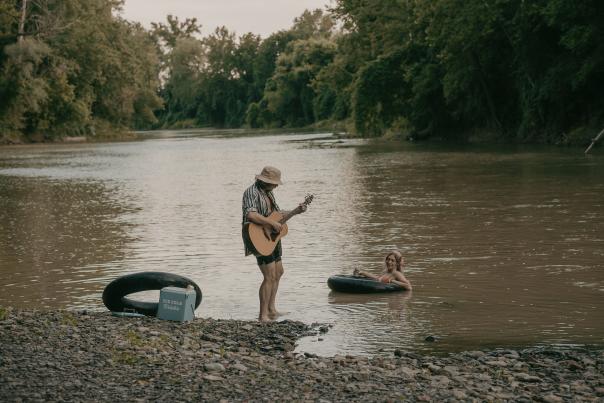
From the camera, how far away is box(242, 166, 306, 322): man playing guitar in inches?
→ 459

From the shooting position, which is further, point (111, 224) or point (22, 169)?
point (22, 169)

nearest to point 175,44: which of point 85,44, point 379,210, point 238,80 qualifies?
point 238,80

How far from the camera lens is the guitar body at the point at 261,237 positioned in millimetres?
11680

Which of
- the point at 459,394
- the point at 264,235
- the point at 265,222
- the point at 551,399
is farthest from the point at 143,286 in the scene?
the point at 551,399

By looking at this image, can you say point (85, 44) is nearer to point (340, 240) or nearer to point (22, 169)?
point (22, 169)

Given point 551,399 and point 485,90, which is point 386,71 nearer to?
point 485,90

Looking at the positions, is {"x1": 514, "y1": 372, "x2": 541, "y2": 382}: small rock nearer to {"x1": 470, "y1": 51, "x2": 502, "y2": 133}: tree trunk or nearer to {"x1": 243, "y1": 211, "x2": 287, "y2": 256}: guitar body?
{"x1": 243, "y1": 211, "x2": 287, "y2": 256}: guitar body

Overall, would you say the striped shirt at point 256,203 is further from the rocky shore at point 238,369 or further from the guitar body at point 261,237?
the rocky shore at point 238,369

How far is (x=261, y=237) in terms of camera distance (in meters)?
11.8

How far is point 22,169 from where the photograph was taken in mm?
47500

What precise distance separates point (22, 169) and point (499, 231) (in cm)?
3283

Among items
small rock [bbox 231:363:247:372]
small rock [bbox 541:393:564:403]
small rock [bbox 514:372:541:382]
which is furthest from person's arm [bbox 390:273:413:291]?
small rock [bbox 541:393:564:403]


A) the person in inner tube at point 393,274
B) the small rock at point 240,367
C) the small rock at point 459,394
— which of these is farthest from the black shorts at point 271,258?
the small rock at point 459,394

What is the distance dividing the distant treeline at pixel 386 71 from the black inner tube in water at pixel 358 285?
3520cm
